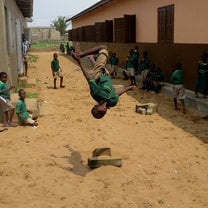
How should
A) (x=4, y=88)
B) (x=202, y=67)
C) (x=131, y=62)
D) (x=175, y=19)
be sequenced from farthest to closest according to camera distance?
1. (x=131, y=62)
2. (x=175, y=19)
3. (x=202, y=67)
4. (x=4, y=88)

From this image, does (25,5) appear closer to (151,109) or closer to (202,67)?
(151,109)

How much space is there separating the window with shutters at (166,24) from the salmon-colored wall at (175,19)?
0.20m

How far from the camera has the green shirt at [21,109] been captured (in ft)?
26.1

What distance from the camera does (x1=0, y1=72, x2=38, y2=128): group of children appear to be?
789cm

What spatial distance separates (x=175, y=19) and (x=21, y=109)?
20.0 ft

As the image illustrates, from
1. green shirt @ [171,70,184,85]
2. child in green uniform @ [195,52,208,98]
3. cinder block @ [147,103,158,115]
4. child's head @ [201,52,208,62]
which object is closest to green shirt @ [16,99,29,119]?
cinder block @ [147,103,158,115]

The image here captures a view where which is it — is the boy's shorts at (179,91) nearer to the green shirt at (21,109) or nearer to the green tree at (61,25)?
the green shirt at (21,109)

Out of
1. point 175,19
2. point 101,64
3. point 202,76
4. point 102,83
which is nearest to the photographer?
point 102,83

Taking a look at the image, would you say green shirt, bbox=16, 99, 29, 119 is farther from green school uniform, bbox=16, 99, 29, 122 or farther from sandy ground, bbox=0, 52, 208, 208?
sandy ground, bbox=0, 52, 208, 208

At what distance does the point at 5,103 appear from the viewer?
798 cm

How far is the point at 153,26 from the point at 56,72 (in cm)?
401

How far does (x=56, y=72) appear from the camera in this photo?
13.5m

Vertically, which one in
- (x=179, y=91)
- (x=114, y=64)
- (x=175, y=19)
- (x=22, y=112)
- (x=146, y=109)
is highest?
(x=175, y=19)

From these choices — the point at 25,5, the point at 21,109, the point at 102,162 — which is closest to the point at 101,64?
the point at 102,162
